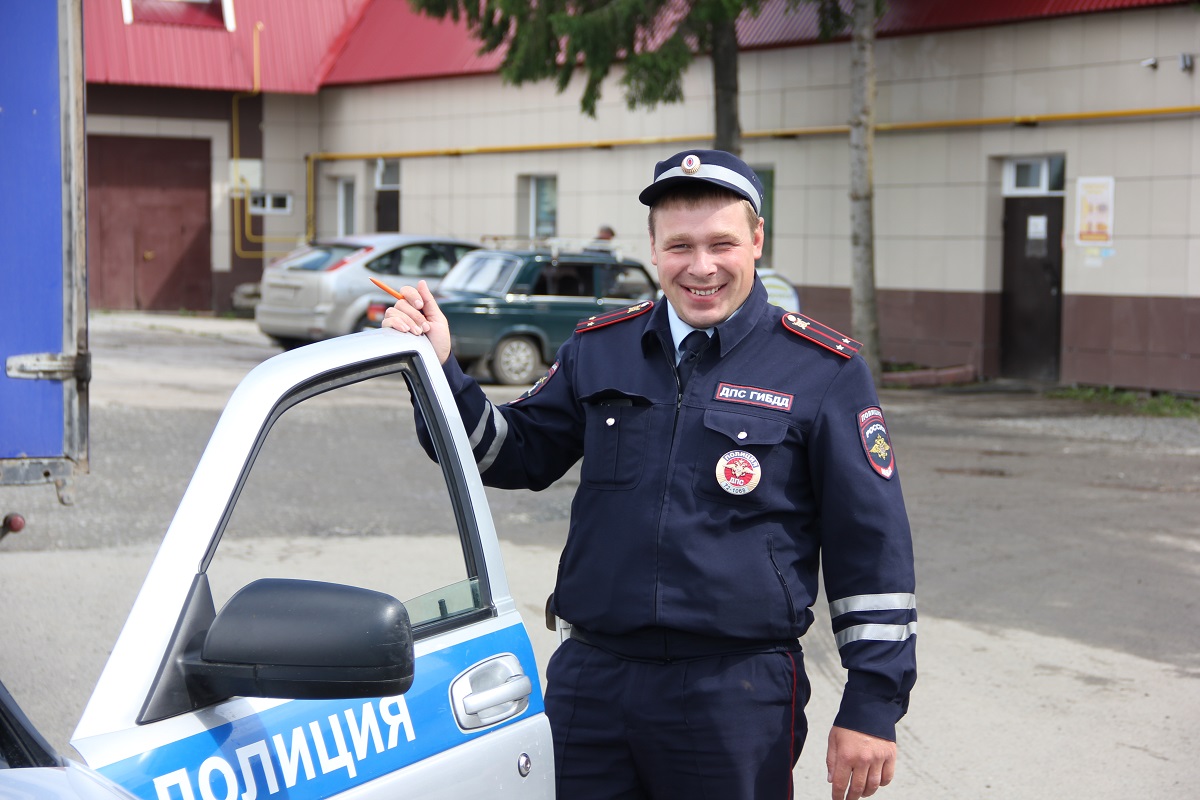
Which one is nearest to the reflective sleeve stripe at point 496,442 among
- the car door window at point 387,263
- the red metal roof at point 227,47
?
the car door window at point 387,263

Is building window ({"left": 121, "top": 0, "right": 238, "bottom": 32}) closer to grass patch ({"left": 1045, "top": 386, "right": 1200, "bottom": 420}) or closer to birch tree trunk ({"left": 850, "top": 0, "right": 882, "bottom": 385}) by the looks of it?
birch tree trunk ({"left": 850, "top": 0, "right": 882, "bottom": 385})

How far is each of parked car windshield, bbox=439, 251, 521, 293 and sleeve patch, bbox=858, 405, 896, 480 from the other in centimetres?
1379

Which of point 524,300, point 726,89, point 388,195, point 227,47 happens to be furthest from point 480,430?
point 227,47

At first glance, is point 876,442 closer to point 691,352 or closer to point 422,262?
point 691,352

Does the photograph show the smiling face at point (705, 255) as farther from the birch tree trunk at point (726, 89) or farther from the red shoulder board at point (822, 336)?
the birch tree trunk at point (726, 89)

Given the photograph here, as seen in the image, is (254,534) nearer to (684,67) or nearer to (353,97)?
(684,67)

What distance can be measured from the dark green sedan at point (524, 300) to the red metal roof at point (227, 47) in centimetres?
1299

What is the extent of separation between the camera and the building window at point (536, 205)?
25344mm

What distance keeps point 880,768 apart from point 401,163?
26.0 meters

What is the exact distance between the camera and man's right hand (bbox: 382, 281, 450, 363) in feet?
A: 8.58

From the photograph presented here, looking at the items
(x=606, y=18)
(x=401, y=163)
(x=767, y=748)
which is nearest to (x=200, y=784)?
(x=767, y=748)

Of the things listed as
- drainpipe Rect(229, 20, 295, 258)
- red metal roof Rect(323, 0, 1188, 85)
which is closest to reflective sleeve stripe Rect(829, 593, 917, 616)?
red metal roof Rect(323, 0, 1188, 85)

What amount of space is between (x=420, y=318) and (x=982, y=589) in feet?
18.5

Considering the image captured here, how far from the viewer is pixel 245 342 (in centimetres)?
2250
